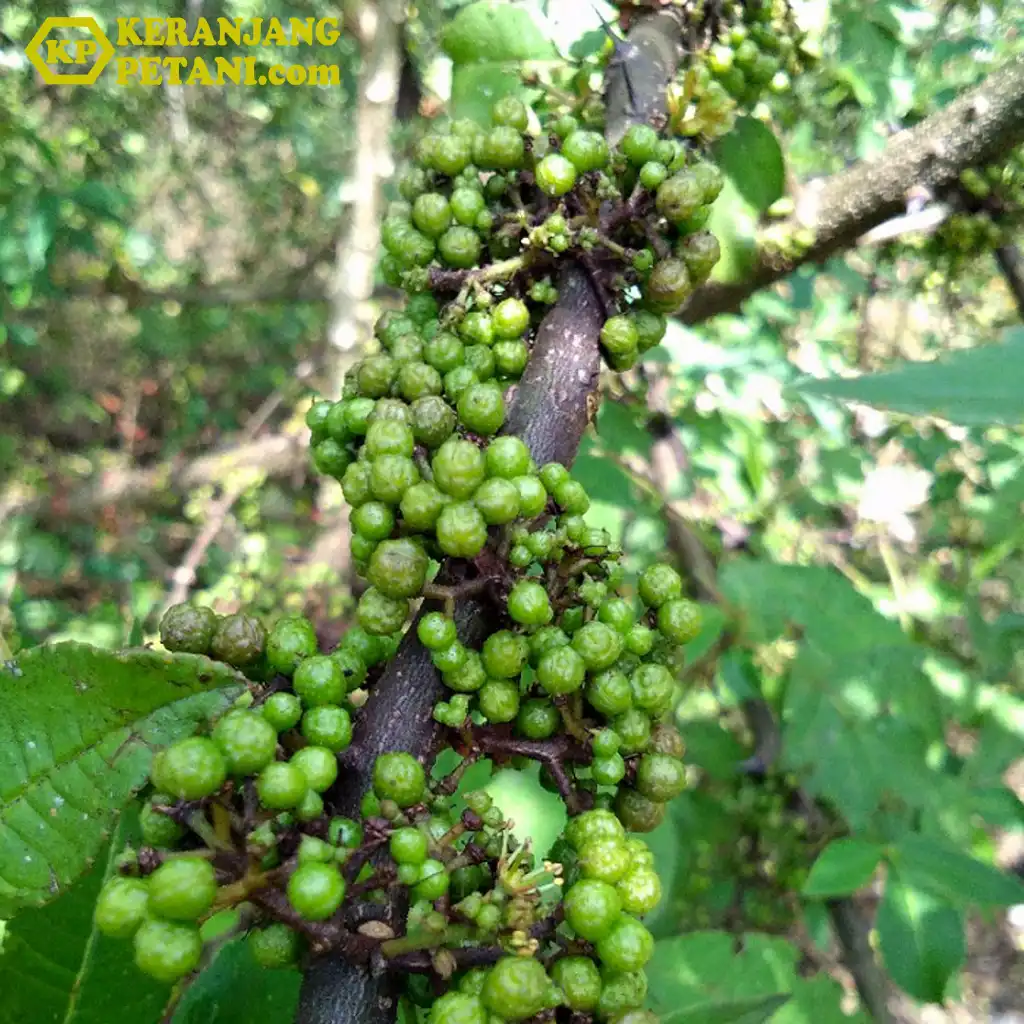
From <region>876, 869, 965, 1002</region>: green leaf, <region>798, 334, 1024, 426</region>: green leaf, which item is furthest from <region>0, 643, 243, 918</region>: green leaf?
<region>876, 869, 965, 1002</region>: green leaf

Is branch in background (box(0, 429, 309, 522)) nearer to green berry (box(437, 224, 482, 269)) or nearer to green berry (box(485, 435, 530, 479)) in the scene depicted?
green berry (box(437, 224, 482, 269))

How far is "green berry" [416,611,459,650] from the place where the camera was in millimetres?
1034

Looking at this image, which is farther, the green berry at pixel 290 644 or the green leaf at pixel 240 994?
the green leaf at pixel 240 994

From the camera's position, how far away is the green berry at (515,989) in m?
0.85

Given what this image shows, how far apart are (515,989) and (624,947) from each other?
0.50 ft

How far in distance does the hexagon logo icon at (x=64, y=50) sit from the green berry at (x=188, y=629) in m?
4.69

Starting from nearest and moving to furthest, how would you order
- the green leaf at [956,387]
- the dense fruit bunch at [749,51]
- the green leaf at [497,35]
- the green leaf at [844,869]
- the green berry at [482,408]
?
the green leaf at [956,387], the green berry at [482,408], the dense fruit bunch at [749,51], the green leaf at [497,35], the green leaf at [844,869]

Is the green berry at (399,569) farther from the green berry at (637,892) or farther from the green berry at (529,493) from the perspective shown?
the green berry at (637,892)

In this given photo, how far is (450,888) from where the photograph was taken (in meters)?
0.99

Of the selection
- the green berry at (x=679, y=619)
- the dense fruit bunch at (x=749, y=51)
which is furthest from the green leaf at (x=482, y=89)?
the green berry at (x=679, y=619)

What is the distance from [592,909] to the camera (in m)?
0.95

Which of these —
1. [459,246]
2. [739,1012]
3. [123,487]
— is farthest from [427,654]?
[123,487]

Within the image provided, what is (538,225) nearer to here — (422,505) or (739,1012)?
(422,505)

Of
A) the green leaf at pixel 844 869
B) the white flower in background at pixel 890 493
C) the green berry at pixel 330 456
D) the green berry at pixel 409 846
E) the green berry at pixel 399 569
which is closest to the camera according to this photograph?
the green berry at pixel 409 846
